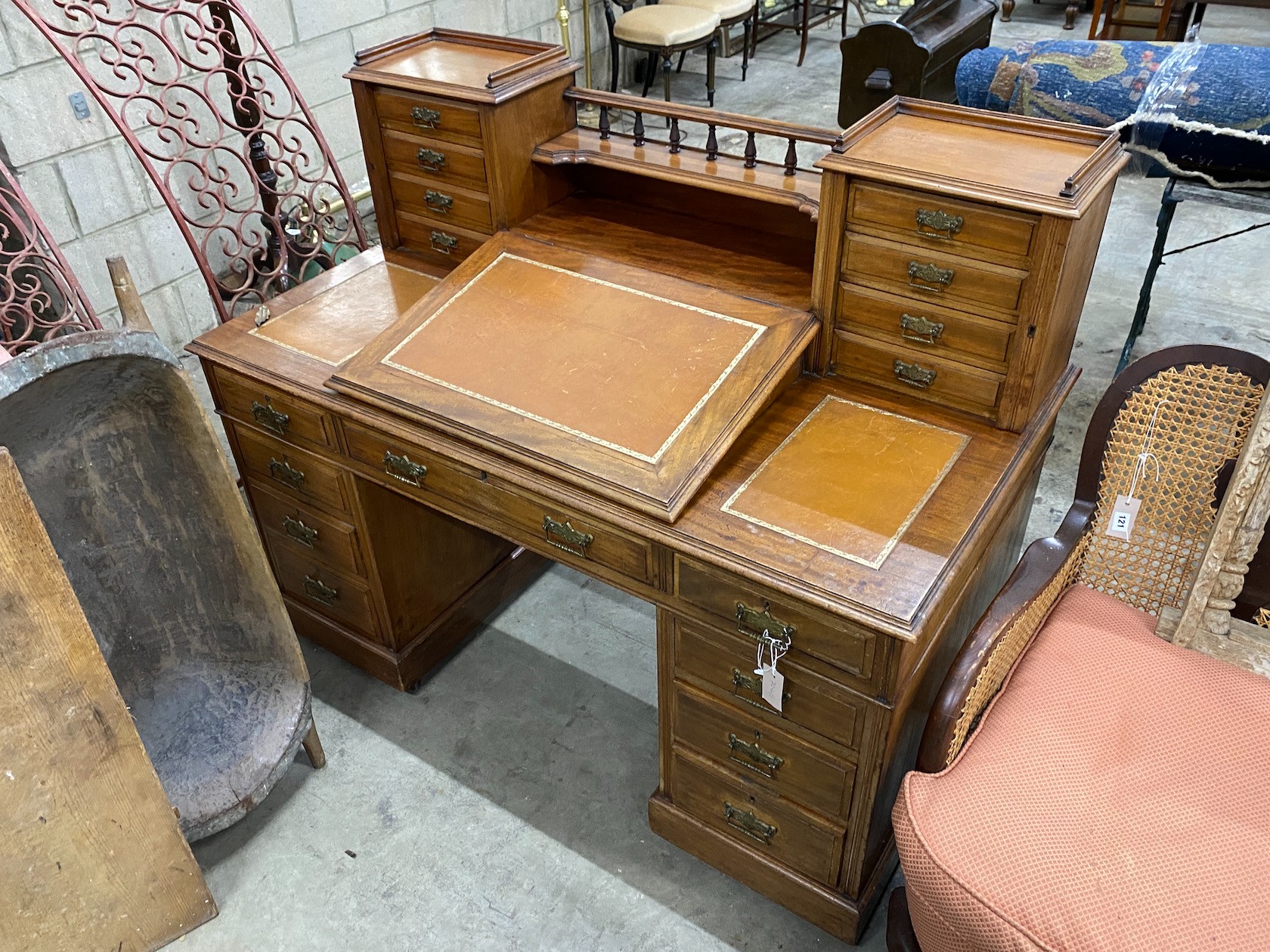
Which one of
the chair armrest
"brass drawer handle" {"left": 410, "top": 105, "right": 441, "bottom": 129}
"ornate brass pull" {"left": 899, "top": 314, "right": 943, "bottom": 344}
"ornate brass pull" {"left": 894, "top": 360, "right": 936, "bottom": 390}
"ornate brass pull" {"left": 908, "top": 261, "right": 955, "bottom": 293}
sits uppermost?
"brass drawer handle" {"left": 410, "top": 105, "right": 441, "bottom": 129}

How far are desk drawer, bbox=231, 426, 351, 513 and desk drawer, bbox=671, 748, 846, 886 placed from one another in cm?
100

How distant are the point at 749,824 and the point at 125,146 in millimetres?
3137

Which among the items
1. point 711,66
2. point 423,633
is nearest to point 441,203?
point 423,633

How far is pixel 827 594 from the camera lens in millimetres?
1566

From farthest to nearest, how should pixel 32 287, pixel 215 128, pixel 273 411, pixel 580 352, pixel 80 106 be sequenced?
pixel 215 128 < pixel 80 106 < pixel 32 287 < pixel 273 411 < pixel 580 352

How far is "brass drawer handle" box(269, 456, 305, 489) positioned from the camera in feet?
7.70

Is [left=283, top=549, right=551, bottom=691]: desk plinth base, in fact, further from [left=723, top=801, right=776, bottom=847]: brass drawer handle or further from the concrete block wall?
the concrete block wall

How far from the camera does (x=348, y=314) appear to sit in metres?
2.36

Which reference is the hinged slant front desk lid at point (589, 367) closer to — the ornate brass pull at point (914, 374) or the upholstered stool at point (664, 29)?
the ornate brass pull at point (914, 374)

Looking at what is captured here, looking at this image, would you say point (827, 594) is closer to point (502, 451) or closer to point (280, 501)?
point (502, 451)

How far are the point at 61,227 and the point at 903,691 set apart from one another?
3211 mm

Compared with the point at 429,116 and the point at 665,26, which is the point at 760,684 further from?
the point at 665,26

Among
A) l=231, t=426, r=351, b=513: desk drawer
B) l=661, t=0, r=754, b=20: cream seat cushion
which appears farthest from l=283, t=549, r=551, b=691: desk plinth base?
l=661, t=0, r=754, b=20: cream seat cushion

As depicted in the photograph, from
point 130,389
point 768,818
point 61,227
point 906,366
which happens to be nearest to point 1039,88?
point 906,366
